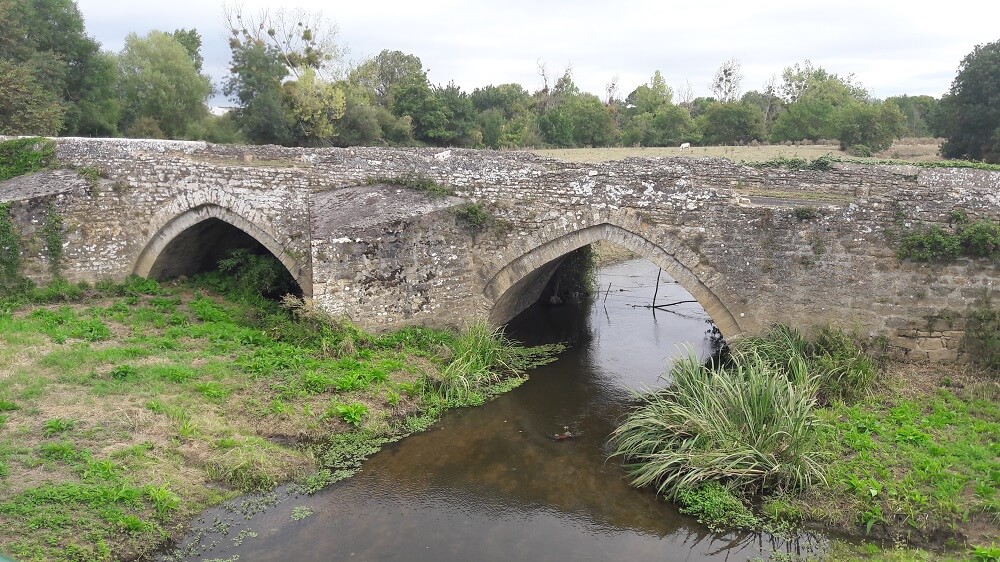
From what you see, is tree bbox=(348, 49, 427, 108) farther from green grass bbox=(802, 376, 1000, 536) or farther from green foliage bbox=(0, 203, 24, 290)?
green grass bbox=(802, 376, 1000, 536)

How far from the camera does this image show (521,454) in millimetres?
10055

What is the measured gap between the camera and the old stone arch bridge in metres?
11.1

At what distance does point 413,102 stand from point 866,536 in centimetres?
3920

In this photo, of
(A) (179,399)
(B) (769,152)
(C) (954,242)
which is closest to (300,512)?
(A) (179,399)

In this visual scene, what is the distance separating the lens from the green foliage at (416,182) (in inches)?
533

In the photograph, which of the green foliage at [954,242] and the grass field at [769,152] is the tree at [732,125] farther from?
the green foliage at [954,242]

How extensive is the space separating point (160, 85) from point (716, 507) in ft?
117

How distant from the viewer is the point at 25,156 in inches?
596

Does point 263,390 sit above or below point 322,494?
above

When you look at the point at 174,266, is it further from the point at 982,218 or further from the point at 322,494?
the point at 982,218

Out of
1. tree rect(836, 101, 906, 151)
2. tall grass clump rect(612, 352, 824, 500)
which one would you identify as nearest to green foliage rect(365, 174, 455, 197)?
tall grass clump rect(612, 352, 824, 500)

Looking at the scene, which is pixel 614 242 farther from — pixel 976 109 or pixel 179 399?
pixel 976 109

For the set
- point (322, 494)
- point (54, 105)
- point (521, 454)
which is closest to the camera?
point (322, 494)

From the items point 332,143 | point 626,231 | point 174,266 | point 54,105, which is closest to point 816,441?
point 626,231
